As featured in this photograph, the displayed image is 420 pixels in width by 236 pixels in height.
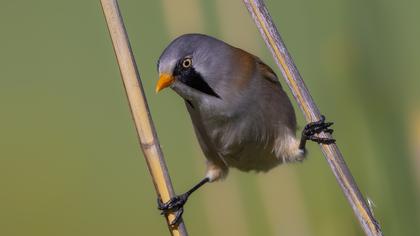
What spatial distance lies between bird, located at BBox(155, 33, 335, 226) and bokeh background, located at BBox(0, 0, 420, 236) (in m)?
0.09

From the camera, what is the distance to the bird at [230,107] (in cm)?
211

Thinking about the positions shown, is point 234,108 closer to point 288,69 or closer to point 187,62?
point 187,62

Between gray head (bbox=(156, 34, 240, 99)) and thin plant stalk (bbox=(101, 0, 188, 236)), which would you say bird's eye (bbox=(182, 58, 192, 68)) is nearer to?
gray head (bbox=(156, 34, 240, 99))

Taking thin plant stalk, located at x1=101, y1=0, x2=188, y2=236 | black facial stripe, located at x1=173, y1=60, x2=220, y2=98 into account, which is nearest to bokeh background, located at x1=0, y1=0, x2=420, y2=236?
black facial stripe, located at x1=173, y1=60, x2=220, y2=98

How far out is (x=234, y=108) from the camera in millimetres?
2260

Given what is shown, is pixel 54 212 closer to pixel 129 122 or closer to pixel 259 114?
pixel 129 122

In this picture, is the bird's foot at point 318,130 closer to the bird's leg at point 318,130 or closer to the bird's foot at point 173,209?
the bird's leg at point 318,130

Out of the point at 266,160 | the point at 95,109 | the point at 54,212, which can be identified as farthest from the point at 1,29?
the point at 266,160

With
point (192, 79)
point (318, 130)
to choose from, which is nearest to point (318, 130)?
point (318, 130)

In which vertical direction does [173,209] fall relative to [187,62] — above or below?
below

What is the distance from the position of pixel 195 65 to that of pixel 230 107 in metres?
0.18

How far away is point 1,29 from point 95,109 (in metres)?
0.70

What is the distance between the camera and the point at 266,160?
8.16 feet

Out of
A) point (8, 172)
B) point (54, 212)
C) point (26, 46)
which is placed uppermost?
point (26, 46)
